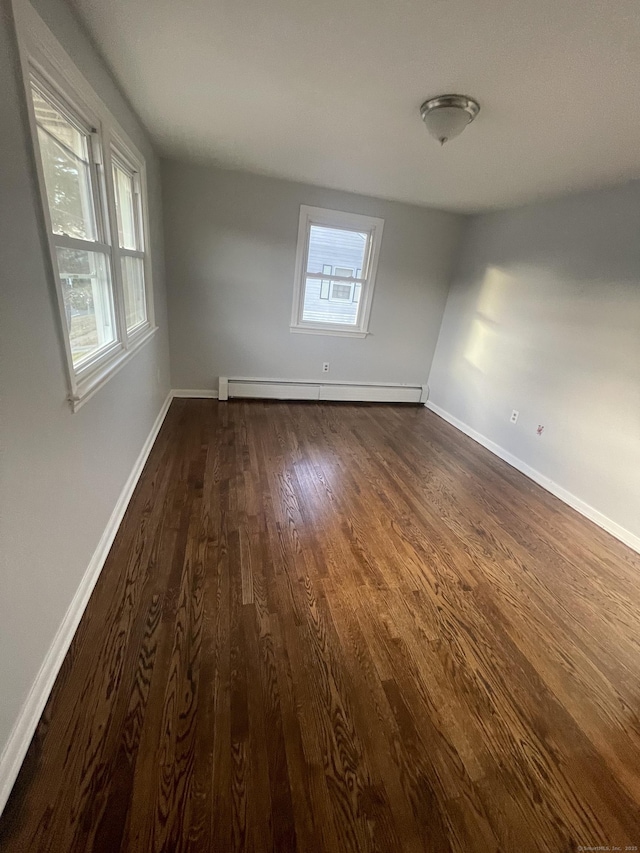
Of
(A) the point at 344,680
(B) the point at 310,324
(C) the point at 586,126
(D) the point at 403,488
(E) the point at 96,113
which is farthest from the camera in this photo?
(B) the point at 310,324

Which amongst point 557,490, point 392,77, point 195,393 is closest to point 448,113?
point 392,77

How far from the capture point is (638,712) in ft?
4.42

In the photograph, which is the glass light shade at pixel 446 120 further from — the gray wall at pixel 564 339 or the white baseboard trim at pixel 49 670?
the white baseboard trim at pixel 49 670

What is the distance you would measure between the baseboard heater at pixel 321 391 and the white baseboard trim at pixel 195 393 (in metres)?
0.13

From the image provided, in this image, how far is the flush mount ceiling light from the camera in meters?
1.64

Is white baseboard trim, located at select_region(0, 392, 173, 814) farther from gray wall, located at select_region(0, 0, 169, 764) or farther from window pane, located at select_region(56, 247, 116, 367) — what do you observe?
window pane, located at select_region(56, 247, 116, 367)

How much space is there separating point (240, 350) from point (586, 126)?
10.5ft

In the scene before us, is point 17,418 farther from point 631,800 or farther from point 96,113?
point 631,800

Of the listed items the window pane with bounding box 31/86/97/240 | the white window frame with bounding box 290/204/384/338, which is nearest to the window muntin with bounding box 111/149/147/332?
the window pane with bounding box 31/86/97/240

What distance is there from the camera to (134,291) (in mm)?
2621

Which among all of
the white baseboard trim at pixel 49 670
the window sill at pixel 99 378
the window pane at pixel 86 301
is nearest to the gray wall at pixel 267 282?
the window sill at pixel 99 378

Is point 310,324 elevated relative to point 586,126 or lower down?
lower down

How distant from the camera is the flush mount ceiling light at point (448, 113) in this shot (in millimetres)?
1641

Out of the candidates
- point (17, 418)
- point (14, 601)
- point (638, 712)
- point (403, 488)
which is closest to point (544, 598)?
point (638, 712)
